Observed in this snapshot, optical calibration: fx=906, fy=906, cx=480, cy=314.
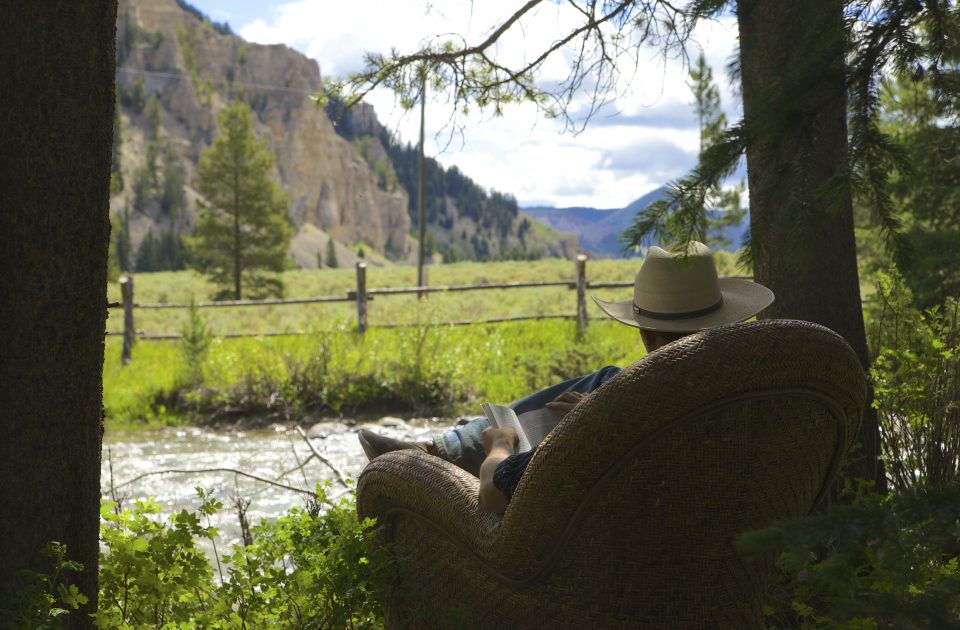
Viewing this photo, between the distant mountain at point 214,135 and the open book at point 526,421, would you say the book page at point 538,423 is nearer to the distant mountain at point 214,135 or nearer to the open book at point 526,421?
the open book at point 526,421

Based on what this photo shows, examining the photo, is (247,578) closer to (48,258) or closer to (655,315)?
(48,258)

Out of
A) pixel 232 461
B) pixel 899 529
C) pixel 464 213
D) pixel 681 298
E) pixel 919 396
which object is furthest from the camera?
pixel 464 213

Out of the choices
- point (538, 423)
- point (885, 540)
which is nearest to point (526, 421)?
point (538, 423)

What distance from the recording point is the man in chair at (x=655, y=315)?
2305 millimetres

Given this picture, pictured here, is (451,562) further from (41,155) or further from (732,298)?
(41,155)

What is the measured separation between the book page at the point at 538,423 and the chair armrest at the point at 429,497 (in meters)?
0.25

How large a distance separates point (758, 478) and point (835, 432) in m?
0.24

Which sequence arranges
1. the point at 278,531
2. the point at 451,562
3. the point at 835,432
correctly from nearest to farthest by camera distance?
the point at 835,432 → the point at 451,562 → the point at 278,531

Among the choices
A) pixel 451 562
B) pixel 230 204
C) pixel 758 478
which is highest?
pixel 230 204

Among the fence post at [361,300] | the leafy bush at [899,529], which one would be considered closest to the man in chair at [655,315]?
the leafy bush at [899,529]

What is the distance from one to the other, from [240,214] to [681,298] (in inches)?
1656

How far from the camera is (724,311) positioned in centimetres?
247

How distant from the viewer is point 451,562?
2137 millimetres

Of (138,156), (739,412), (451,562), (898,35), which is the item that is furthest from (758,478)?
(138,156)
